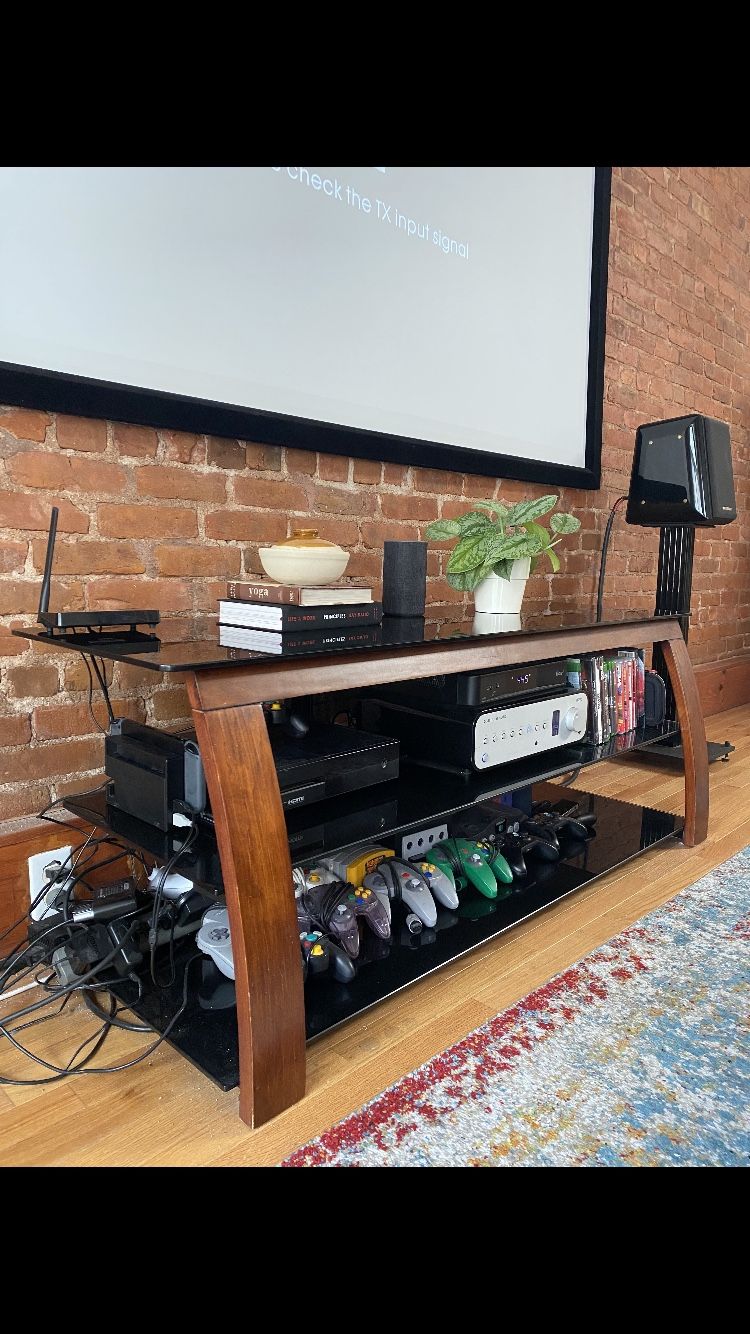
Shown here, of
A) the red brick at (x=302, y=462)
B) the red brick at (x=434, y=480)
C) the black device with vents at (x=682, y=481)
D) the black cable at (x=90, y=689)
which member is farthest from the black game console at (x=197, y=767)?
the black device with vents at (x=682, y=481)

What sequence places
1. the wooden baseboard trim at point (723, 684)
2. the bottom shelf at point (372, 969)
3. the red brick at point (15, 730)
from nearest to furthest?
the bottom shelf at point (372, 969) < the red brick at point (15, 730) < the wooden baseboard trim at point (723, 684)

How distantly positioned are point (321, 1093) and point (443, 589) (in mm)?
1489

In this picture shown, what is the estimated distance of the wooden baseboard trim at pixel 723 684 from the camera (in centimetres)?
362

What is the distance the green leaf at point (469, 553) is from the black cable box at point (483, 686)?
0.23 metres

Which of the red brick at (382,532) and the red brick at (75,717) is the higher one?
the red brick at (382,532)

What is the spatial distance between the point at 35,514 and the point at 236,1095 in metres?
1.02

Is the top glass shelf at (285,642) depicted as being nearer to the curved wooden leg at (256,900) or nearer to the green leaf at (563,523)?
the curved wooden leg at (256,900)

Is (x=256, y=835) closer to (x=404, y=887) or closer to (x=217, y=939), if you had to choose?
(x=217, y=939)

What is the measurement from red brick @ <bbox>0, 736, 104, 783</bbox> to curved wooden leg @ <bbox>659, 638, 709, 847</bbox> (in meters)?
1.46

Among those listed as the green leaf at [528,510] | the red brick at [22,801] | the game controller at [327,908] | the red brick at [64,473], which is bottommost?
the game controller at [327,908]

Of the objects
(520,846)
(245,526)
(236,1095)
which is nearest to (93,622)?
(245,526)

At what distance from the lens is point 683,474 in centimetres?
250

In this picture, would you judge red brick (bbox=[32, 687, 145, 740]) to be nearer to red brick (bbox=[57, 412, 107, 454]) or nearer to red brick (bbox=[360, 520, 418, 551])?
red brick (bbox=[57, 412, 107, 454])
